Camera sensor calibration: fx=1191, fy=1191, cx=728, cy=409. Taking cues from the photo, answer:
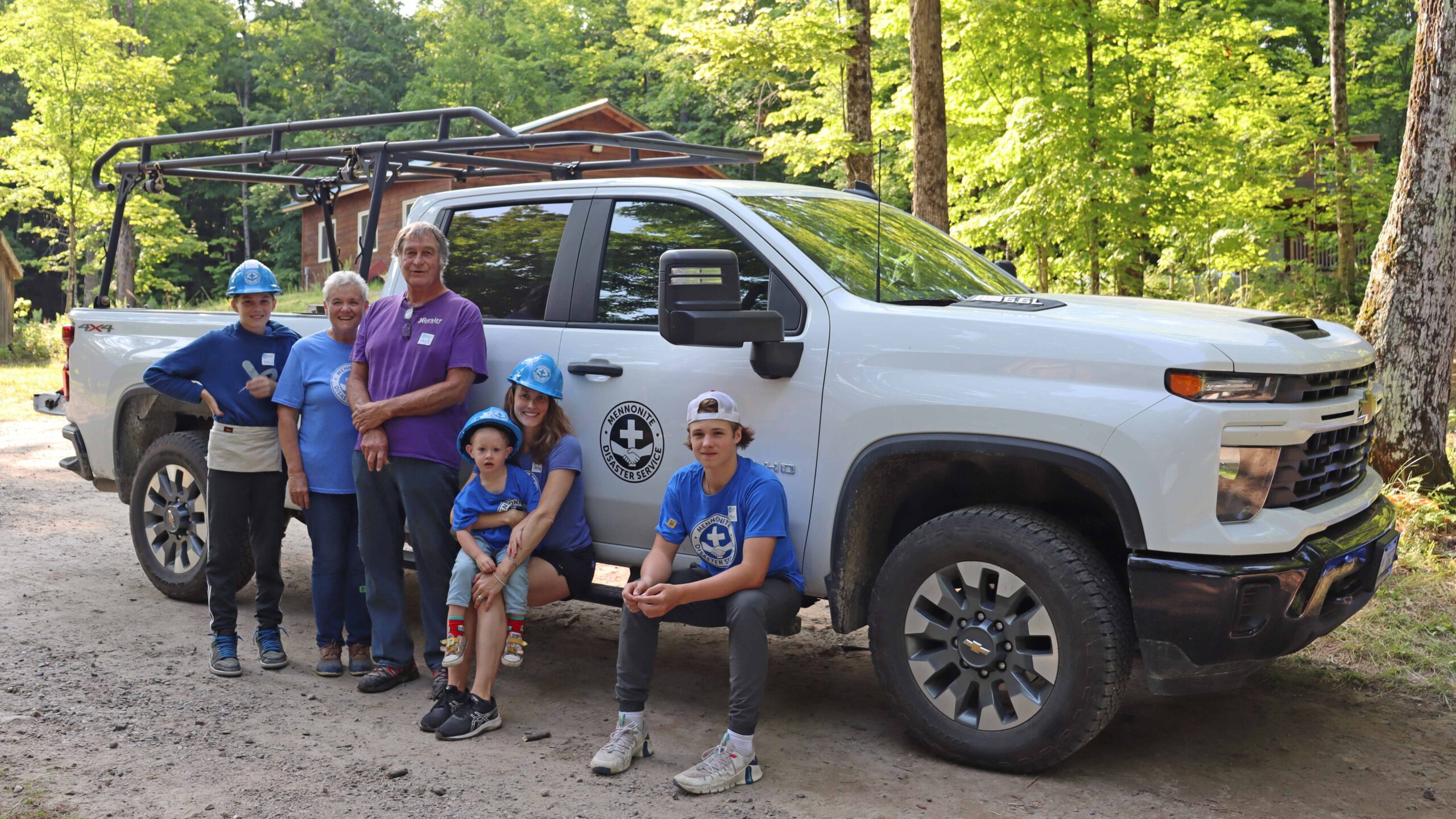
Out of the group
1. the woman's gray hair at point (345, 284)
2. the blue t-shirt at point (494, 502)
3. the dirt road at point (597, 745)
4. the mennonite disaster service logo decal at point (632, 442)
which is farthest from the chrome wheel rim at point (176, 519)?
the mennonite disaster service logo decal at point (632, 442)

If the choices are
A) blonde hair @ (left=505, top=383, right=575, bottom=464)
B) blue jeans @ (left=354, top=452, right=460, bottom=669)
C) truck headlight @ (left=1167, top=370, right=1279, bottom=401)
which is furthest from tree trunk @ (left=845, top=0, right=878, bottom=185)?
truck headlight @ (left=1167, top=370, right=1279, bottom=401)

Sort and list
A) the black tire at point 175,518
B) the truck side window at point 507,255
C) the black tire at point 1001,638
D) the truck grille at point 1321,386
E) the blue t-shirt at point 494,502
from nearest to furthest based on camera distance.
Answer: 1. the truck grille at point 1321,386
2. the black tire at point 1001,638
3. the blue t-shirt at point 494,502
4. the truck side window at point 507,255
5. the black tire at point 175,518

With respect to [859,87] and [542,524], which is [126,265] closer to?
[859,87]

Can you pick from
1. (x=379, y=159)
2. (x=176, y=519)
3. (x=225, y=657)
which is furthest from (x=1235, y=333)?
(x=176, y=519)

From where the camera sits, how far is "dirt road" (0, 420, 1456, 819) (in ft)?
12.7

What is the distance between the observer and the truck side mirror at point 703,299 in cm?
395

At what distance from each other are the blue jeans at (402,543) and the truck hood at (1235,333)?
8.16 ft

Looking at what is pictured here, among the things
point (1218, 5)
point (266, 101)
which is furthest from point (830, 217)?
point (266, 101)

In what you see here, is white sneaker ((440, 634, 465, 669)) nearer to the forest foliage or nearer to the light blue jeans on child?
the light blue jeans on child

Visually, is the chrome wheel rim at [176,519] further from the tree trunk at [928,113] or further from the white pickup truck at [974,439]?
the tree trunk at [928,113]

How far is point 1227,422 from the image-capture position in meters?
3.58

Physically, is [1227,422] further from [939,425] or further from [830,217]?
[830,217]

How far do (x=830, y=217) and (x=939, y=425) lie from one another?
4.29 ft

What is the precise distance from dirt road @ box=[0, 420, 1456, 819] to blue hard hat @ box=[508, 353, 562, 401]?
132 centimetres
